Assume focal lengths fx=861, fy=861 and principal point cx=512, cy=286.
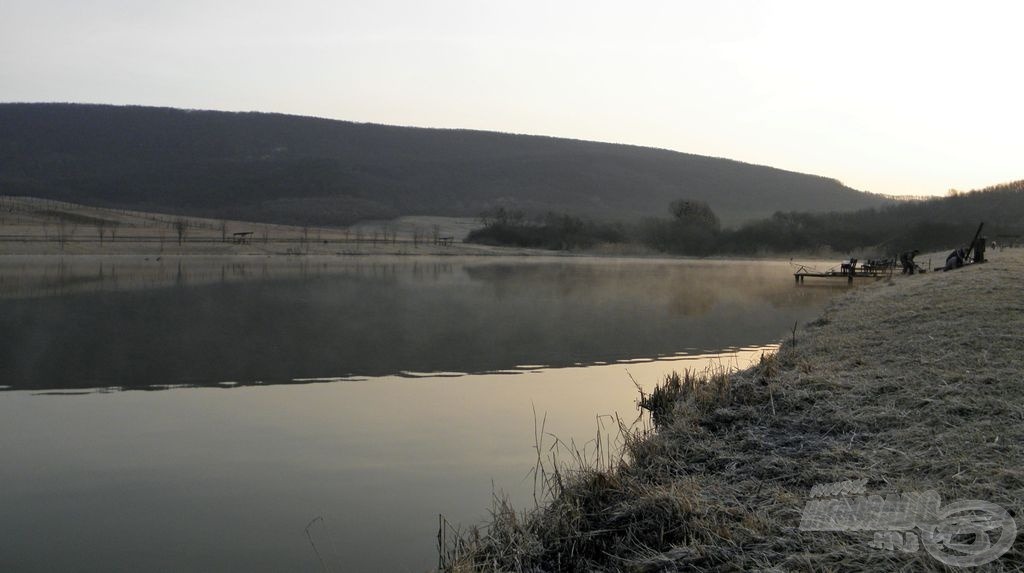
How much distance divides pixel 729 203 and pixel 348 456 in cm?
12590

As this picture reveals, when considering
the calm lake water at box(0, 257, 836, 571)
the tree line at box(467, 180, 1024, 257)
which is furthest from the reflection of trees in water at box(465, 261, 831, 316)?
the tree line at box(467, 180, 1024, 257)

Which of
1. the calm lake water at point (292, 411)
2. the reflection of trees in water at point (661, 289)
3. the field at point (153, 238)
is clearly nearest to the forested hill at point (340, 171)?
the field at point (153, 238)

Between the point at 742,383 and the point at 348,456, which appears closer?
the point at 348,456

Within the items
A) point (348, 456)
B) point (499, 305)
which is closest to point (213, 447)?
point (348, 456)

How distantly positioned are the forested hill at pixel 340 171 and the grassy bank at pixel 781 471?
313 ft

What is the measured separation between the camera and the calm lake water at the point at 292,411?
6320mm

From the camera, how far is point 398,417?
10.2 meters

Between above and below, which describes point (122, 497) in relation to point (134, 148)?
below

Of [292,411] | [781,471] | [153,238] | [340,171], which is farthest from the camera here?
[340,171]

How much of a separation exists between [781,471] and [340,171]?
413ft

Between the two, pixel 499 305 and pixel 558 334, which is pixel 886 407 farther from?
pixel 499 305

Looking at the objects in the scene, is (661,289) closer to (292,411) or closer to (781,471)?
(292,411)

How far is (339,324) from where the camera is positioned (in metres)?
20.5

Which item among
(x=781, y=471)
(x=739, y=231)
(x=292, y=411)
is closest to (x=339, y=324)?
(x=292, y=411)
